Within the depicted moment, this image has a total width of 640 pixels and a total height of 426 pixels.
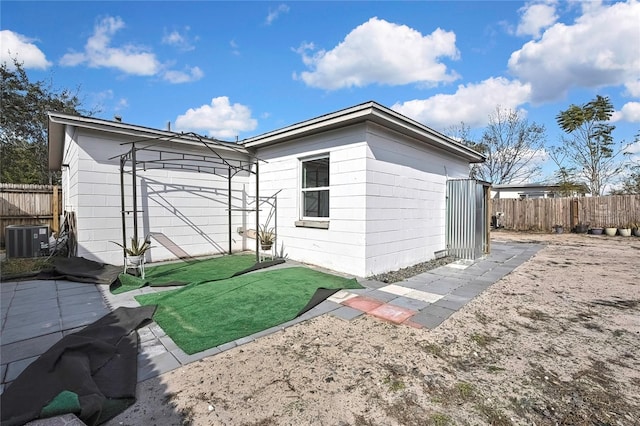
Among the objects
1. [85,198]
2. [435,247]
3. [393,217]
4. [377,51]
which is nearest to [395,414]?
[393,217]

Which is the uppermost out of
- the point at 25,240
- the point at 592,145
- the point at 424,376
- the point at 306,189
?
the point at 592,145

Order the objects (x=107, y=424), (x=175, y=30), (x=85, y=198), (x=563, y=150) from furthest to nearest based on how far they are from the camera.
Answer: (x=563, y=150) < (x=175, y=30) < (x=85, y=198) < (x=107, y=424)

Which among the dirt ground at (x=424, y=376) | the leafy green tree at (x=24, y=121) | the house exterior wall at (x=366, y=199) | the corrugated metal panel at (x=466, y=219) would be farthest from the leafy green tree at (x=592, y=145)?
the leafy green tree at (x=24, y=121)

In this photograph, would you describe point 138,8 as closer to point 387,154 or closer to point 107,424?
point 387,154

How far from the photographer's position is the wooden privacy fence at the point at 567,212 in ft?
40.5

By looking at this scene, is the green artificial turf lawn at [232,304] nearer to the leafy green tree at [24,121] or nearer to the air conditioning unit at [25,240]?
the air conditioning unit at [25,240]

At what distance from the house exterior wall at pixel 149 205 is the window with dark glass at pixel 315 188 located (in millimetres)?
2179

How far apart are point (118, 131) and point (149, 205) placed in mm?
1563

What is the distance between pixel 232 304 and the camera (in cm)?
362

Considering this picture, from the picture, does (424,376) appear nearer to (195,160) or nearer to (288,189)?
(288,189)

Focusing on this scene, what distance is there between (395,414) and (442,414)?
295 millimetres

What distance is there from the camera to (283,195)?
259 inches

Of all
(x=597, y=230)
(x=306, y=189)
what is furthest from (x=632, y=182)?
(x=306, y=189)

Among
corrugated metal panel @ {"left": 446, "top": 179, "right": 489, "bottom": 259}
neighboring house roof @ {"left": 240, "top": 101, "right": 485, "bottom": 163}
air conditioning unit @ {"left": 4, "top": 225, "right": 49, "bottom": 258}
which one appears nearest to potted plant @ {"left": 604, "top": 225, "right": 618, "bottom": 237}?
corrugated metal panel @ {"left": 446, "top": 179, "right": 489, "bottom": 259}
